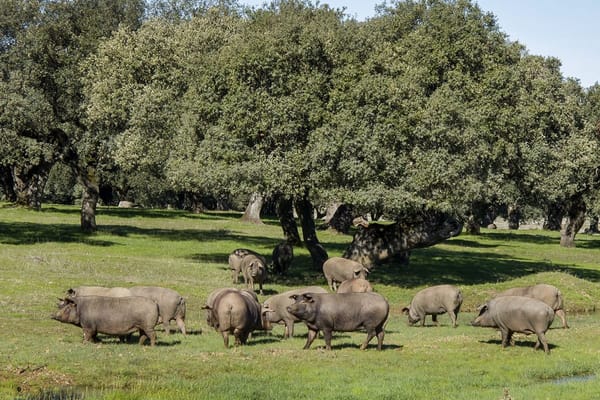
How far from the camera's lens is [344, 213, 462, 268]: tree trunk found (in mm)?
44281

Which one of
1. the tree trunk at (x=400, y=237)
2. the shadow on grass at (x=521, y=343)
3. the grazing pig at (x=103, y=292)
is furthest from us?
the tree trunk at (x=400, y=237)

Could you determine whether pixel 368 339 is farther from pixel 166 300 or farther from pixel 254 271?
pixel 254 271

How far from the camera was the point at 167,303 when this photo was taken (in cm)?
2658

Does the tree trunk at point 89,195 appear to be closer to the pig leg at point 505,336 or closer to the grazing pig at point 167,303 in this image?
the grazing pig at point 167,303

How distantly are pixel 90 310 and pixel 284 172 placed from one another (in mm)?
17714

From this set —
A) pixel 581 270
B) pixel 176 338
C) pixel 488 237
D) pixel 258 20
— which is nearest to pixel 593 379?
pixel 176 338

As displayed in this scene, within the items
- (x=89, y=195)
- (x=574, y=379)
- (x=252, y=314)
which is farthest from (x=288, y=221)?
(x=574, y=379)

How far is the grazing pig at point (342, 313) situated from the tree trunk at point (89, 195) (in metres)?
37.6

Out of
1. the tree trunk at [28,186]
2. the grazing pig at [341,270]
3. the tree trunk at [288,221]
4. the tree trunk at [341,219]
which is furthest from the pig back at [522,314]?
the tree trunk at [28,186]

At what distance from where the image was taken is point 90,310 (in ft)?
78.1

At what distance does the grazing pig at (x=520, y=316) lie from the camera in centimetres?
2434

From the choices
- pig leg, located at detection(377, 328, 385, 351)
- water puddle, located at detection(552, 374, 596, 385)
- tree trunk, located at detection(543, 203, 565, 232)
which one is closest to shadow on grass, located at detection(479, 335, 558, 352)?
water puddle, located at detection(552, 374, 596, 385)

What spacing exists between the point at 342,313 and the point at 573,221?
59.6m

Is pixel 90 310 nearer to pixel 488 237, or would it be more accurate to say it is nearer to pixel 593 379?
pixel 593 379
